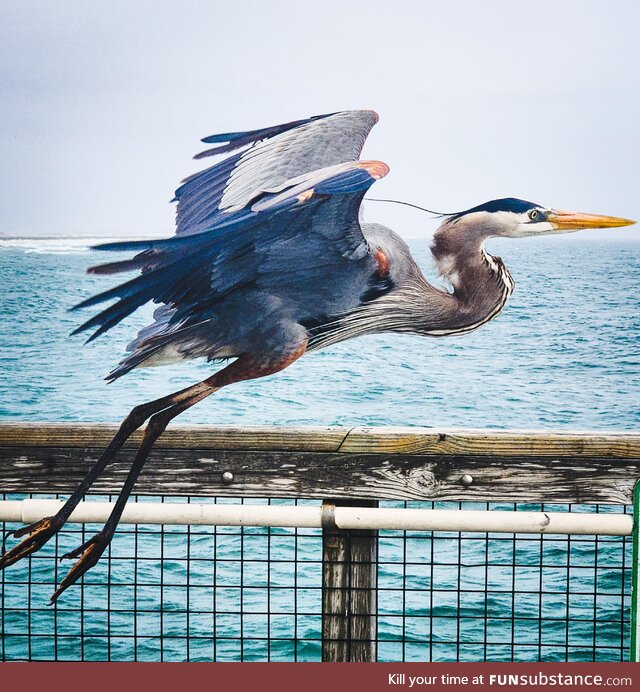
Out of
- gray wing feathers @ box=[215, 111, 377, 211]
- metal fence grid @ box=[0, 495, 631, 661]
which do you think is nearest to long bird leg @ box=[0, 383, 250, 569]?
metal fence grid @ box=[0, 495, 631, 661]

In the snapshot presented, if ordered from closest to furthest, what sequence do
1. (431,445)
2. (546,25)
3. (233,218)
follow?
1. (431,445)
2. (233,218)
3. (546,25)

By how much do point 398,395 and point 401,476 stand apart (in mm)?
472

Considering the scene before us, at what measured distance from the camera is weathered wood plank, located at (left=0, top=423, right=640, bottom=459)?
1.61 metres

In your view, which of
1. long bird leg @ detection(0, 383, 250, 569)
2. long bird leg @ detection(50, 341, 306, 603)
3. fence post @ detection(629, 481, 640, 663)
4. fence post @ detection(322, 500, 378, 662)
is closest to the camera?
fence post @ detection(629, 481, 640, 663)

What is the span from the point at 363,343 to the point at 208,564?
0.66 m

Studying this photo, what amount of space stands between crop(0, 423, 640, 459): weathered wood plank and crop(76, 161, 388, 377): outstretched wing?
37 cm

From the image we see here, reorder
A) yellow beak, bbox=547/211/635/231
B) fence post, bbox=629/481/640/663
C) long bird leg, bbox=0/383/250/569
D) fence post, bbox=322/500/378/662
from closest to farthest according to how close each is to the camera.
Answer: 1. fence post, bbox=629/481/640/663
2. fence post, bbox=322/500/378/662
3. long bird leg, bbox=0/383/250/569
4. yellow beak, bbox=547/211/635/231

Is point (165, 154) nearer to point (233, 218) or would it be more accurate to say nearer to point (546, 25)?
point (233, 218)

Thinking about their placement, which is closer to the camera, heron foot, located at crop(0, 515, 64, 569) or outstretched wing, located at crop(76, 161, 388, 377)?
heron foot, located at crop(0, 515, 64, 569)

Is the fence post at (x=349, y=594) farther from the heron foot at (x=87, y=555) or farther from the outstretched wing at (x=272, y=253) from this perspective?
the outstretched wing at (x=272, y=253)

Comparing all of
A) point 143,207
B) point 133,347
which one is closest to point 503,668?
point 133,347

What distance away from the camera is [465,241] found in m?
2.02

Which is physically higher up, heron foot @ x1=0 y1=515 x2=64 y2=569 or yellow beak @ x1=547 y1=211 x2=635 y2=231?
yellow beak @ x1=547 y1=211 x2=635 y2=231

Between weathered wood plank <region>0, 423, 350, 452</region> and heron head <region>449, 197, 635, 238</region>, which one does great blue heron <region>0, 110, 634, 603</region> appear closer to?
heron head <region>449, 197, 635, 238</region>
